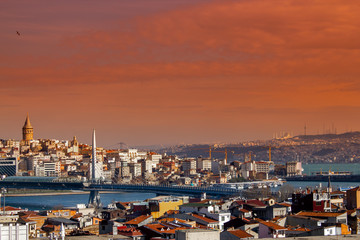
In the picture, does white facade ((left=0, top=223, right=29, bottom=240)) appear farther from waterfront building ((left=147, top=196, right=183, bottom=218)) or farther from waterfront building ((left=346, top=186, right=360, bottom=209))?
waterfront building ((left=147, top=196, right=183, bottom=218))

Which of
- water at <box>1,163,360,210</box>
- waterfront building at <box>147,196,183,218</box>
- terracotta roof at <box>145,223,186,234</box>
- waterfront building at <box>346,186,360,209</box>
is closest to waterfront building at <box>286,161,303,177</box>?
water at <box>1,163,360,210</box>

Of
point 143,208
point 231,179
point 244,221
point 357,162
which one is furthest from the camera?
point 357,162

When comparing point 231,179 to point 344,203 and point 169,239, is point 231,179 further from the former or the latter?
point 169,239

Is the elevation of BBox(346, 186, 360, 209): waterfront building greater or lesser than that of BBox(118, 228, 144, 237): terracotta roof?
greater

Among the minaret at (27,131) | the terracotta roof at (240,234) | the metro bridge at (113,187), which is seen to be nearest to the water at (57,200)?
the metro bridge at (113,187)

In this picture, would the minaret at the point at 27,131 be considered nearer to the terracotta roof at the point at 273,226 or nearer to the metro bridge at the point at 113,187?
the metro bridge at the point at 113,187

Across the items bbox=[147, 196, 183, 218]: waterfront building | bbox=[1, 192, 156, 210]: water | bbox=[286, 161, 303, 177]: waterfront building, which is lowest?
bbox=[1, 192, 156, 210]: water

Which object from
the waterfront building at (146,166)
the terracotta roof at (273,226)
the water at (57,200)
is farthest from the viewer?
the waterfront building at (146,166)

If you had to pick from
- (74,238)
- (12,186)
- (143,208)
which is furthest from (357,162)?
(74,238)

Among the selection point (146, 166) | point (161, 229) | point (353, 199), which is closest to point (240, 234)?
point (161, 229)
